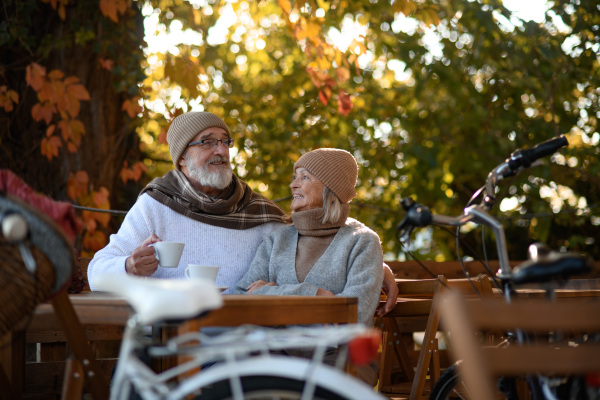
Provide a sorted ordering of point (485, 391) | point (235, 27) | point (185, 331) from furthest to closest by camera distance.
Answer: point (235, 27) < point (185, 331) < point (485, 391)

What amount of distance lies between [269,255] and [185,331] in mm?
1301

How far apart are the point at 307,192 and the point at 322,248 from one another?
0.26 meters

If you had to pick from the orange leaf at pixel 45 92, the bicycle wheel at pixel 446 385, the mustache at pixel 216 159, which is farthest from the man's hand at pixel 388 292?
the orange leaf at pixel 45 92

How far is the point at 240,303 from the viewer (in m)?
2.10

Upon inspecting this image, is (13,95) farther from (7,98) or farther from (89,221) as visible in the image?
(89,221)

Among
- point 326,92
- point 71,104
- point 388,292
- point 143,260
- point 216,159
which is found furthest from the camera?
point 326,92

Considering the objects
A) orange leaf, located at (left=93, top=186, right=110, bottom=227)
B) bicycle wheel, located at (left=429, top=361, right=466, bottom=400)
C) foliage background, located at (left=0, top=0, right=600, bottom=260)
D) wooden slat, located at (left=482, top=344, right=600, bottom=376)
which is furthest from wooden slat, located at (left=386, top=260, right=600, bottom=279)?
wooden slat, located at (left=482, top=344, right=600, bottom=376)

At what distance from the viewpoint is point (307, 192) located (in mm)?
3297

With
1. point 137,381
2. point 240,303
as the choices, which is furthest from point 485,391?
point 240,303

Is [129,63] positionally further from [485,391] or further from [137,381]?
[485,391]

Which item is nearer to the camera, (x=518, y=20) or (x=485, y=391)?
(x=485, y=391)

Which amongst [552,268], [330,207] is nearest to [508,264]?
[552,268]

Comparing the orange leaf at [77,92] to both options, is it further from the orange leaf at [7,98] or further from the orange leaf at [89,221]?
the orange leaf at [89,221]

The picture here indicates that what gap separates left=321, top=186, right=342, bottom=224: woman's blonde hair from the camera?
127 inches
